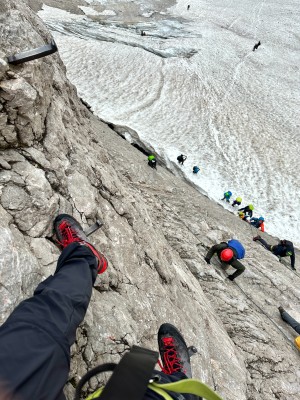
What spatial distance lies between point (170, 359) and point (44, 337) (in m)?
2.44

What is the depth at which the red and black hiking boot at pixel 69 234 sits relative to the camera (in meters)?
3.91

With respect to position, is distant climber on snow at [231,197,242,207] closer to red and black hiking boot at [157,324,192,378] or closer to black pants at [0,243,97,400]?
red and black hiking boot at [157,324,192,378]

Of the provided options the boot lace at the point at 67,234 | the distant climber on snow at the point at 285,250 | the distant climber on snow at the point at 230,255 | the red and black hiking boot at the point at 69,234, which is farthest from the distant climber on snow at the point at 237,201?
the boot lace at the point at 67,234

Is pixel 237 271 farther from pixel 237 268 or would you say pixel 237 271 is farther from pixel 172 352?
pixel 172 352

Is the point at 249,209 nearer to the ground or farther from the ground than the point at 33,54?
nearer to the ground

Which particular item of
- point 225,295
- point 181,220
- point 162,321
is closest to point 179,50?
point 181,220

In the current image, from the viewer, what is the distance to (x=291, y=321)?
26.2 feet

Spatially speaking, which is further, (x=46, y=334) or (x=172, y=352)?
(x=172, y=352)

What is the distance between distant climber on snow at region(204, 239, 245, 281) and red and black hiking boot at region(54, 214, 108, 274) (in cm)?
528

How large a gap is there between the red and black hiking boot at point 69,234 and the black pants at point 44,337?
0.72 metres

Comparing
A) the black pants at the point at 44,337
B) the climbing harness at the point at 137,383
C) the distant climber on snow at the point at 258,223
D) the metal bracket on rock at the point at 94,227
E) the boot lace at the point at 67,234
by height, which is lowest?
the distant climber on snow at the point at 258,223

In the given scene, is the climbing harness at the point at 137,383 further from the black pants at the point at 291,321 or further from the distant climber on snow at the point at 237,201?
the distant climber on snow at the point at 237,201

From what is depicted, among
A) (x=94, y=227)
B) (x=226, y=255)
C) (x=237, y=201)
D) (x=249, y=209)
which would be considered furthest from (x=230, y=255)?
(x=237, y=201)

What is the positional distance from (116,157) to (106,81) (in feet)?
47.8
